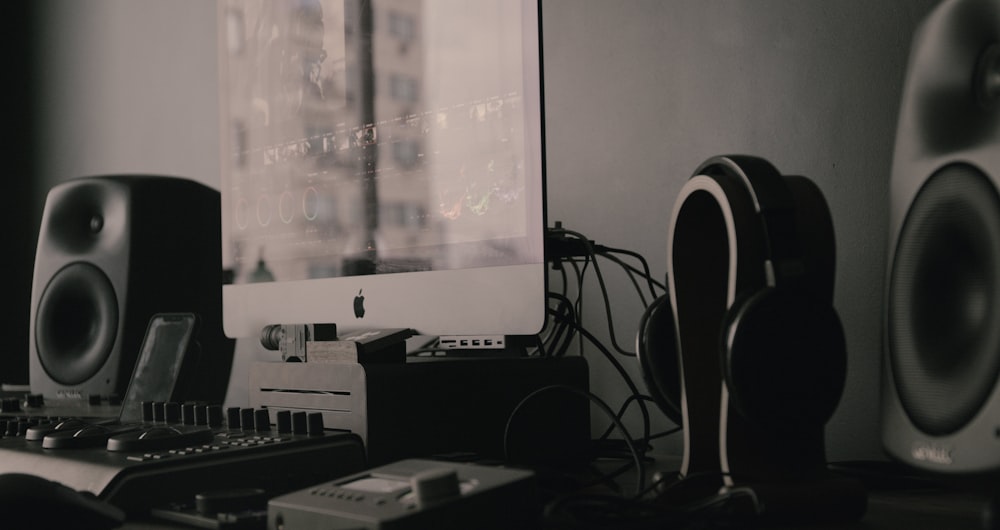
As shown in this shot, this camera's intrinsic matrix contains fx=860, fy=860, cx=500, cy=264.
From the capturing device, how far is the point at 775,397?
0.49m

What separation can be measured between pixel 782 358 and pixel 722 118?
0.46 meters

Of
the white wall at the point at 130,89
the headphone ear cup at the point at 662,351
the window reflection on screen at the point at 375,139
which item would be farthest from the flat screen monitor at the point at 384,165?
the white wall at the point at 130,89

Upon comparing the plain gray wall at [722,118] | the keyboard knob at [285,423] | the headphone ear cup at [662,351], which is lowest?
the keyboard knob at [285,423]

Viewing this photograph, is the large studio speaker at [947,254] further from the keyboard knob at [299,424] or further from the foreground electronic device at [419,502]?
the keyboard knob at [299,424]

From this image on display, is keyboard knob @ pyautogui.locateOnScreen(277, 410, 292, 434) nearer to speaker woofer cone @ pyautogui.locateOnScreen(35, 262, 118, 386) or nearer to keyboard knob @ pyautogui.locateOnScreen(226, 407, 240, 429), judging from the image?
keyboard knob @ pyautogui.locateOnScreen(226, 407, 240, 429)

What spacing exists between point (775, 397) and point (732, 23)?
0.51m

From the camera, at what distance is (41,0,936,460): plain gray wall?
77cm

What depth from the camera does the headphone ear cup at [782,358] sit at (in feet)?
1.58

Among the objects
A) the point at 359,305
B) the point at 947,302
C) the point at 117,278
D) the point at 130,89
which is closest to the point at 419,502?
the point at 947,302

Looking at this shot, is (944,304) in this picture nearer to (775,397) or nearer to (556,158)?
(775,397)

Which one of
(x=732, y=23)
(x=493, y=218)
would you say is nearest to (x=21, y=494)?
(x=493, y=218)

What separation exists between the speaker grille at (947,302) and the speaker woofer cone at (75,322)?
3.40 ft

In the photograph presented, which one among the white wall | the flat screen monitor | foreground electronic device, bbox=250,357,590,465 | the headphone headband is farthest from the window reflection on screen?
the white wall

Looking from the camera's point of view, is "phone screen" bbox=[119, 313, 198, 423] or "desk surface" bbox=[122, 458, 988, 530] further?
"phone screen" bbox=[119, 313, 198, 423]
